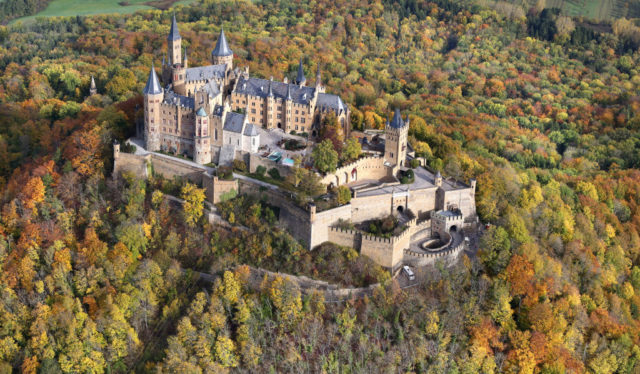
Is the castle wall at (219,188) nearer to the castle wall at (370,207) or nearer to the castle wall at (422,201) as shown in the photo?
the castle wall at (370,207)

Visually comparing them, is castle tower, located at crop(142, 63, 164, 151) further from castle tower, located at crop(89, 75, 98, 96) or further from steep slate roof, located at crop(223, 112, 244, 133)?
castle tower, located at crop(89, 75, 98, 96)

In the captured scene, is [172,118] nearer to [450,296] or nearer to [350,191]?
[350,191]

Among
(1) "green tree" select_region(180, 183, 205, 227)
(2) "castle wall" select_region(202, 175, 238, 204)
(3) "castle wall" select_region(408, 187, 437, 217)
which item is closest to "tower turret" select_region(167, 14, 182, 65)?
(2) "castle wall" select_region(202, 175, 238, 204)

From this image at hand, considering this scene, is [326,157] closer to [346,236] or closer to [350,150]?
[350,150]

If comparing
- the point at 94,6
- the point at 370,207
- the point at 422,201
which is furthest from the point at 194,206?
the point at 94,6

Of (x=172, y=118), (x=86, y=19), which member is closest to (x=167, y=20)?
(x=86, y=19)

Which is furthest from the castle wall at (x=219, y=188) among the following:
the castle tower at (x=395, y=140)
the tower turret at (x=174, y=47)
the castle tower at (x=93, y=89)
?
the castle tower at (x=93, y=89)

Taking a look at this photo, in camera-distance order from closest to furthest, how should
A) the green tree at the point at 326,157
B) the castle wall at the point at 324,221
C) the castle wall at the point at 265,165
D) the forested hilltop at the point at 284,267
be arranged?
the forested hilltop at the point at 284,267, the castle wall at the point at 324,221, the green tree at the point at 326,157, the castle wall at the point at 265,165
